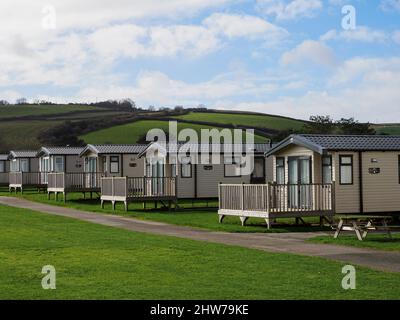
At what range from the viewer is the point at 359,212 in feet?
85.5

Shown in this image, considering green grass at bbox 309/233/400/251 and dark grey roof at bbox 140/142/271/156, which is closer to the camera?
green grass at bbox 309/233/400/251

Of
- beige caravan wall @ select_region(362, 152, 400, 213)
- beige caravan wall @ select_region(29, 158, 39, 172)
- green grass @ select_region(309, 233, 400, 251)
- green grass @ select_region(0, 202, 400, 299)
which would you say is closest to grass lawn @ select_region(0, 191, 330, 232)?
beige caravan wall @ select_region(362, 152, 400, 213)

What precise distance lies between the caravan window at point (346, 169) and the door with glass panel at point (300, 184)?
1.19 meters

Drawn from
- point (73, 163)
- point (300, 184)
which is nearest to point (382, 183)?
point (300, 184)

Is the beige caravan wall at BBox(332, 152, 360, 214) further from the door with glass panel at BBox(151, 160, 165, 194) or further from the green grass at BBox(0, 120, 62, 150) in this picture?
the green grass at BBox(0, 120, 62, 150)

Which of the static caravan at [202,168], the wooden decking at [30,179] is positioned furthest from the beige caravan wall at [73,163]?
the static caravan at [202,168]

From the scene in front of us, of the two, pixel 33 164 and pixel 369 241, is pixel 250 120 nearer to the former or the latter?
pixel 33 164

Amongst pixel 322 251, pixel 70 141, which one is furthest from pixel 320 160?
pixel 70 141

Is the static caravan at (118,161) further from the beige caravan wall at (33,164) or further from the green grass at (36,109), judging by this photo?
the green grass at (36,109)

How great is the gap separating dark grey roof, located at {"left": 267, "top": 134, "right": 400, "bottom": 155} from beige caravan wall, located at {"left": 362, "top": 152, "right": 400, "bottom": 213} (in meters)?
0.26

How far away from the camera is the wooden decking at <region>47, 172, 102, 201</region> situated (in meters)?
41.2

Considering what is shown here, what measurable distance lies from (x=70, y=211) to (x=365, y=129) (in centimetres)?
4015

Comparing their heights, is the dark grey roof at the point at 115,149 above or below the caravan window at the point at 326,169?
above

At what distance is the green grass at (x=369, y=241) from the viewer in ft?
57.8
